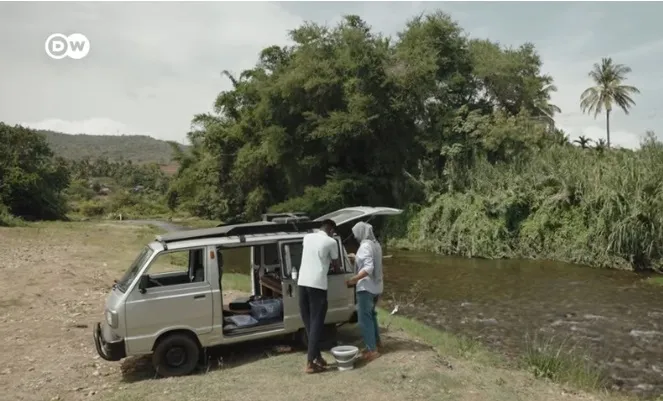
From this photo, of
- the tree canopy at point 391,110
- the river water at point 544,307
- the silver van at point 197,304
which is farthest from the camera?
the tree canopy at point 391,110

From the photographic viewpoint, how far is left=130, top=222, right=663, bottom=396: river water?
11078mm

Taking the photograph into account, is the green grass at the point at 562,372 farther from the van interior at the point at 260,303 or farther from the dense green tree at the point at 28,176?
the dense green tree at the point at 28,176

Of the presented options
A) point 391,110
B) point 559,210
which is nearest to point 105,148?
point 391,110

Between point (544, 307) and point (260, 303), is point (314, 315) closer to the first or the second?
point (260, 303)

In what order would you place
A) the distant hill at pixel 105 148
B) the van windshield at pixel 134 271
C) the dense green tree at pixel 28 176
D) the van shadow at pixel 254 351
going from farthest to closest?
the distant hill at pixel 105 148 → the dense green tree at pixel 28 176 → the van shadow at pixel 254 351 → the van windshield at pixel 134 271

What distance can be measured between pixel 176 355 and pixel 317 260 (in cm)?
267

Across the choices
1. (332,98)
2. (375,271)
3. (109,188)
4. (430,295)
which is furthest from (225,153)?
(109,188)

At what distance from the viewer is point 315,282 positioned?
295 inches

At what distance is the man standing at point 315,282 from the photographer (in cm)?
752

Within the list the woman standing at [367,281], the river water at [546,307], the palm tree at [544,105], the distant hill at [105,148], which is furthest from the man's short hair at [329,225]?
the distant hill at [105,148]

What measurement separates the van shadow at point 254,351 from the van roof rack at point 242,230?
1854 millimetres

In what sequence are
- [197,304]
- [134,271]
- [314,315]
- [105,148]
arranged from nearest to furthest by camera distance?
[314,315] → [197,304] → [134,271] → [105,148]

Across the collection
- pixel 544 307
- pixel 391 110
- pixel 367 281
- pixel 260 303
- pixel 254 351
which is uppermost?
pixel 391 110

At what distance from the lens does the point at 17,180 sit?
42750mm
